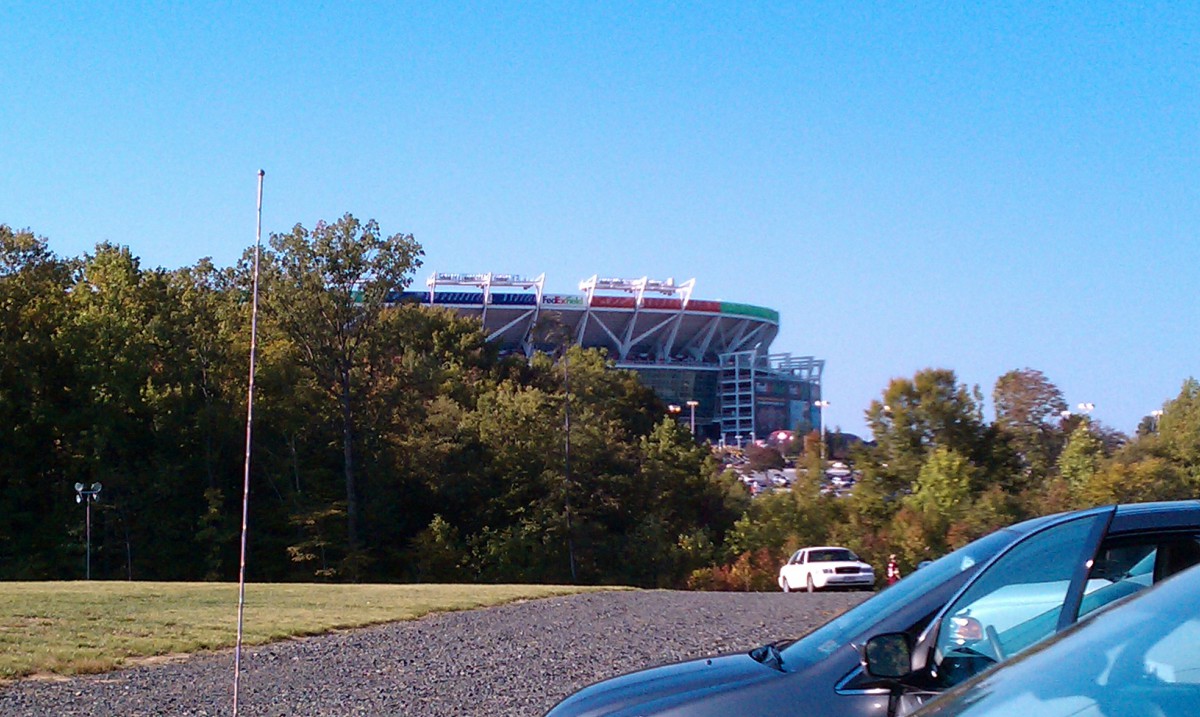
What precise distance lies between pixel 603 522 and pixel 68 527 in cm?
2405

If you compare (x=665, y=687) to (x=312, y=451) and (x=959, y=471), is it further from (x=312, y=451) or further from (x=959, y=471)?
(x=312, y=451)

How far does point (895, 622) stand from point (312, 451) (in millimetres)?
58347

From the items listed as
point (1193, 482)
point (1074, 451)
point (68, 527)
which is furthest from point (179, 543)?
point (1193, 482)

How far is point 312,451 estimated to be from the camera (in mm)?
60969

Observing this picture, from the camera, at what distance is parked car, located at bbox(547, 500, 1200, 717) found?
4.40 metres

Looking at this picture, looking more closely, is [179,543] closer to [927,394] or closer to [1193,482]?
[927,394]

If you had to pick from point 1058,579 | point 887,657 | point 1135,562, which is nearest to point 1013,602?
point 1058,579

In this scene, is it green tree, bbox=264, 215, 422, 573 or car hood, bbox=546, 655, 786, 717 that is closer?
car hood, bbox=546, 655, 786, 717

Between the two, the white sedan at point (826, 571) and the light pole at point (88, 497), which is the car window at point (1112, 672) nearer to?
the white sedan at point (826, 571)

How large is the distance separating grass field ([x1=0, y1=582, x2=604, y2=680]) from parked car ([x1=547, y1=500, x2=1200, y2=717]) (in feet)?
35.9

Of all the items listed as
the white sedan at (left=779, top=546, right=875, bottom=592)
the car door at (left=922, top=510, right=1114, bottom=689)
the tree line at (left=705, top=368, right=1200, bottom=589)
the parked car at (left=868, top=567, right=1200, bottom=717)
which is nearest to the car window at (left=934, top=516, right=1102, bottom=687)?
the car door at (left=922, top=510, right=1114, bottom=689)

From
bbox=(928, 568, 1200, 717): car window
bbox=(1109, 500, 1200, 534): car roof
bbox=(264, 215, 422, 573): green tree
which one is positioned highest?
bbox=(264, 215, 422, 573): green tree

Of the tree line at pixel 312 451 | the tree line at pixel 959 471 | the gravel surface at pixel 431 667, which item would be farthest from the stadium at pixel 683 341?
the gravel surface at pixel 431 667

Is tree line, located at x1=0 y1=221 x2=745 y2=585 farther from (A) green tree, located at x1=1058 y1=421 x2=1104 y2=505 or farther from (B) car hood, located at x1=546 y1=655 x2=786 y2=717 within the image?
(B) car hood, located at x1=546 y1=655 x2=786 y2=717
